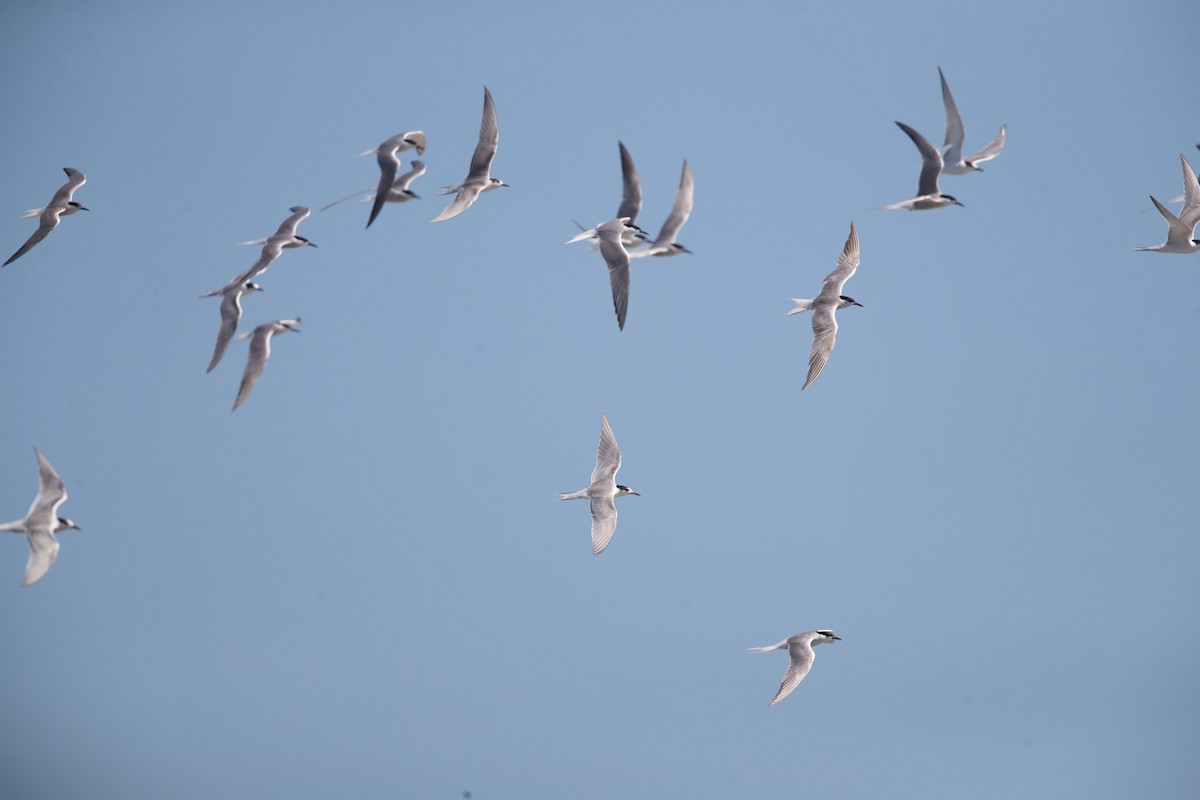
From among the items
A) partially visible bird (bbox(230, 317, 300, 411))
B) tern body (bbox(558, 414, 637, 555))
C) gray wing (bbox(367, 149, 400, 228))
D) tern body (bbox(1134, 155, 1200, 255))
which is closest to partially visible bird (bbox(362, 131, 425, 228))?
gray wing (bbox(367, 149, 400, 228))

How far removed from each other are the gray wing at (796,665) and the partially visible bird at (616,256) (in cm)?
661

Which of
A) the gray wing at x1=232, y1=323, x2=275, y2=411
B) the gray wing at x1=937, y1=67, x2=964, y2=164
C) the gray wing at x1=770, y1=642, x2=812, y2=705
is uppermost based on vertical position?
the gray wing at x1=937, y1=67, x2=964, y2=164

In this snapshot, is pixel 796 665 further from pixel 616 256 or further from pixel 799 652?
pixel 616 256

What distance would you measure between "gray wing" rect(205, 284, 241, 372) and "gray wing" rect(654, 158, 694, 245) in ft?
31.7

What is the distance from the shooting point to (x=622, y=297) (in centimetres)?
2630

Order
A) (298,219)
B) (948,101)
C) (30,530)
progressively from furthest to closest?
(948,101)
(298,219)
(30,530)

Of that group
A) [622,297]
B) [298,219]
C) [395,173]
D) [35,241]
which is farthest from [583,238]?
[35,241]

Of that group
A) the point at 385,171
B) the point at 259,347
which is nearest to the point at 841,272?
the point at 385,171

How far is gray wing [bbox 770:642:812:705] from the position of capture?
84.8ft

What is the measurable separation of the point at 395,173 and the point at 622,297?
15.5ft

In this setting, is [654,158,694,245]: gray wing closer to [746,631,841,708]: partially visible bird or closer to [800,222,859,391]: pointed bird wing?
[800,222,859,391]: pointed bird wing

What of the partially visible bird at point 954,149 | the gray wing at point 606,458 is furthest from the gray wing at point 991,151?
the gray wing at point 606,458

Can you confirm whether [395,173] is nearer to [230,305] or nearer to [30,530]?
[230,305]

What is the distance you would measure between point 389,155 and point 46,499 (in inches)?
332
